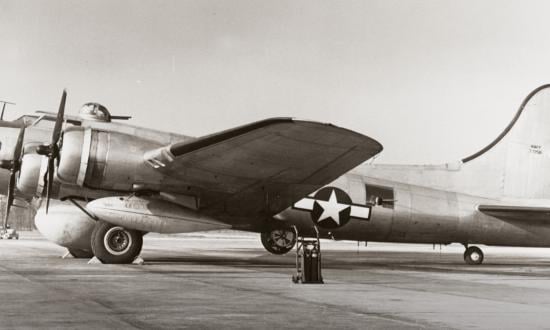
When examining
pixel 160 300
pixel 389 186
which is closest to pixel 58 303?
pixel 160 300

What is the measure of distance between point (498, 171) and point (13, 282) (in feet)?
43.7

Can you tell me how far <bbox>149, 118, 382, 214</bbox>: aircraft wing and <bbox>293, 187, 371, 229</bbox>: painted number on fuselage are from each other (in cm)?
88

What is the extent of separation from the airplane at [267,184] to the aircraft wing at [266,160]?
0.03 m

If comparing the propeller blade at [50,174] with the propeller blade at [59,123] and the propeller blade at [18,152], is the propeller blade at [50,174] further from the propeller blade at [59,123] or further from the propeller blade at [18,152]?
the propeller blade at [18,152]

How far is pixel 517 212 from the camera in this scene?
15.7 metres

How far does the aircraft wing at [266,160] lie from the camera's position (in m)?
10.3

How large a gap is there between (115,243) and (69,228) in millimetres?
2426

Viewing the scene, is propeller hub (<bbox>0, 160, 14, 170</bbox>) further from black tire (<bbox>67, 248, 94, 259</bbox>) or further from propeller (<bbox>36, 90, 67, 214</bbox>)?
black tire (<bbox>67, 248, 94, 259</bbox>)

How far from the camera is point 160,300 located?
256 inches

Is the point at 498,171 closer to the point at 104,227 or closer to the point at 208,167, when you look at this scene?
the point at 208,167

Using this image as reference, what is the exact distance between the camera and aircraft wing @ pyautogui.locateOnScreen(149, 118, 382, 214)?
1033cm

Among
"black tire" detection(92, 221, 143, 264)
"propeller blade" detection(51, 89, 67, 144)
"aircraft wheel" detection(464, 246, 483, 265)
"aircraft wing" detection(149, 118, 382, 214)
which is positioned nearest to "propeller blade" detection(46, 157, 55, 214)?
"propeller blade" detection(51, 89, 67, 144)

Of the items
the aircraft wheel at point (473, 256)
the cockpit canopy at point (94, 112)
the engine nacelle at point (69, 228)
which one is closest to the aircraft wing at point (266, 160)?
the cockpit canopy at point (94, 112)

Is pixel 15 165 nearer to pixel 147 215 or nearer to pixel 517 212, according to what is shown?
pixel 147 215
